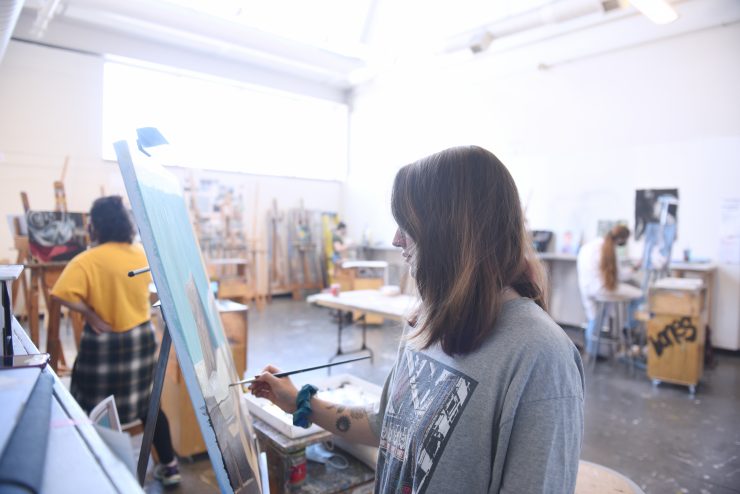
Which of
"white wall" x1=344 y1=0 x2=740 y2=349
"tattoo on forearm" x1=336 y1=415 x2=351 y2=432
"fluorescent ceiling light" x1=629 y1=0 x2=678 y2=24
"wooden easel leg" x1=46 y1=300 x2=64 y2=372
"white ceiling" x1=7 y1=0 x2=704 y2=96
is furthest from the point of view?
"white ceiling" x1=7 y1=0 x2=704 y2=96

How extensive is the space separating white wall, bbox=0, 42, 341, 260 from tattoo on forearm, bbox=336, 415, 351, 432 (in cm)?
653

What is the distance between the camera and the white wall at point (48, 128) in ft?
20.2

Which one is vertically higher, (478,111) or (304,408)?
(478,111)

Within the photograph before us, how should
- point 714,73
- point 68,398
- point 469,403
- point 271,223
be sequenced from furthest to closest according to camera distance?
point 271,223
point 714,73
point 469,403
point 68,398

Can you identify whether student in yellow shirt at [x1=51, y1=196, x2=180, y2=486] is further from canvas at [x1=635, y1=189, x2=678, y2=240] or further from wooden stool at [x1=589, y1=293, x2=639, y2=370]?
canvas at [x1=635, y1=189, x2=678, y2=240]

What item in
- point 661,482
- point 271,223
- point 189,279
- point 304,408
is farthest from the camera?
point 271,223

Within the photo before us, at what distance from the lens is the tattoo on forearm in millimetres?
1171

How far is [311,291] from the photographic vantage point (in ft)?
29.3

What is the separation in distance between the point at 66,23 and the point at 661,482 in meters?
8.30

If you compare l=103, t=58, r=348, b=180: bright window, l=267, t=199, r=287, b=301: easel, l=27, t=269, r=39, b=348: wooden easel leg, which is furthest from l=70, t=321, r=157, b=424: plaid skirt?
l=267, t=199, r=287, b=301: easel

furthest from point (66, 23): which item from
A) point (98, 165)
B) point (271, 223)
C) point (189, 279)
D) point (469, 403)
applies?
point (469, 403)

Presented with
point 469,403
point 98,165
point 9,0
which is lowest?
point 469,403

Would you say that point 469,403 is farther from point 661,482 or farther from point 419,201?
point 661,482

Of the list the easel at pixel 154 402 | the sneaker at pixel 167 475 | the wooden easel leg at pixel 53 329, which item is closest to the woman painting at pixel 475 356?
the easel at pixel 154 402
